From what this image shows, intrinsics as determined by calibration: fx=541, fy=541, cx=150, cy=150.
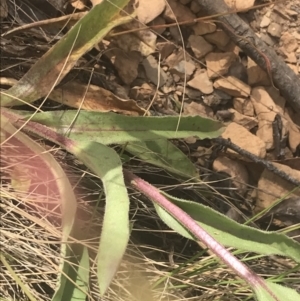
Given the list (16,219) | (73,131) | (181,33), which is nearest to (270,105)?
(181,33)

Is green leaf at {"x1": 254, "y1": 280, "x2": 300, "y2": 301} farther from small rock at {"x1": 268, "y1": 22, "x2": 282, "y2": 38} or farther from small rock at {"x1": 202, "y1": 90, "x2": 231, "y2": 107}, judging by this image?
small rock at {"x1": 268, "y1": 22, "x2": 282, "y2": 38}

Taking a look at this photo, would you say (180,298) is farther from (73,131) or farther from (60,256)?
(73,131)

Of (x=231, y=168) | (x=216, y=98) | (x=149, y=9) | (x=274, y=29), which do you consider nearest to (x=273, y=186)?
(x=231, y=168)

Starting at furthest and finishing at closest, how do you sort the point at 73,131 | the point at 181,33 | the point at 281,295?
the point at 181,33
the point at 73,131
the point at 281,295

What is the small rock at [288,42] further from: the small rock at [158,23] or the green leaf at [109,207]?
the green leaf at [109,207]

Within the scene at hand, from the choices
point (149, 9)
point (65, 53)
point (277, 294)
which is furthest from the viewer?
point (149, 9)

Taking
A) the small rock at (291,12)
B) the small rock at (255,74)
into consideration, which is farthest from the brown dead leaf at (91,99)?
the small rock at (291,12)

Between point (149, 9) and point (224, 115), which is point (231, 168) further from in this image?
point (149, 9)
